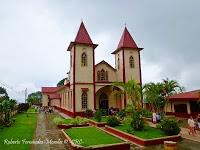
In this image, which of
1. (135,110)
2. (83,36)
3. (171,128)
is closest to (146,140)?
(171,128)

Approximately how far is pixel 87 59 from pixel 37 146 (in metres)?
17.3

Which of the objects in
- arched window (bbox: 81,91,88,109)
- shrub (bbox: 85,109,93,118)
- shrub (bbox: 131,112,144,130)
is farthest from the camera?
arched window (bbox: 81,91,88,109)

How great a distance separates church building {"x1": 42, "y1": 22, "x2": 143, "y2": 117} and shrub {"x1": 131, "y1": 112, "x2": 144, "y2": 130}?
11.9 meters

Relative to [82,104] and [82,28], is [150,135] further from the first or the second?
[82,28]

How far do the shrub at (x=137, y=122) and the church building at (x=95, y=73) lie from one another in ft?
38.9

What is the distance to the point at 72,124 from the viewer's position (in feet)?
65.3

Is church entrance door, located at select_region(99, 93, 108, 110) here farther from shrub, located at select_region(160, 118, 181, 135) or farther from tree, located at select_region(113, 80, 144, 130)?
shrub, located at select_region(160, 118, 181, 135)

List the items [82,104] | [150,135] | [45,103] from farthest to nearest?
1. [45,103]
2. [82,104]
3. [150,135]

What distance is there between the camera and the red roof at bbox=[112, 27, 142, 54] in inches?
1223

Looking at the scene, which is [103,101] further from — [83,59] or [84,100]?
[83,59]

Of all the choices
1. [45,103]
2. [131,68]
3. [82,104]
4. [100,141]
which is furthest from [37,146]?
[45,103]

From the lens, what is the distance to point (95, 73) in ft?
96.5

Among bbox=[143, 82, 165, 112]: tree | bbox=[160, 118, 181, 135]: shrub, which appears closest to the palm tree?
bbox=[143, 82, 165, 112]: tree

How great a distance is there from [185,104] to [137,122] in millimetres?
12858
